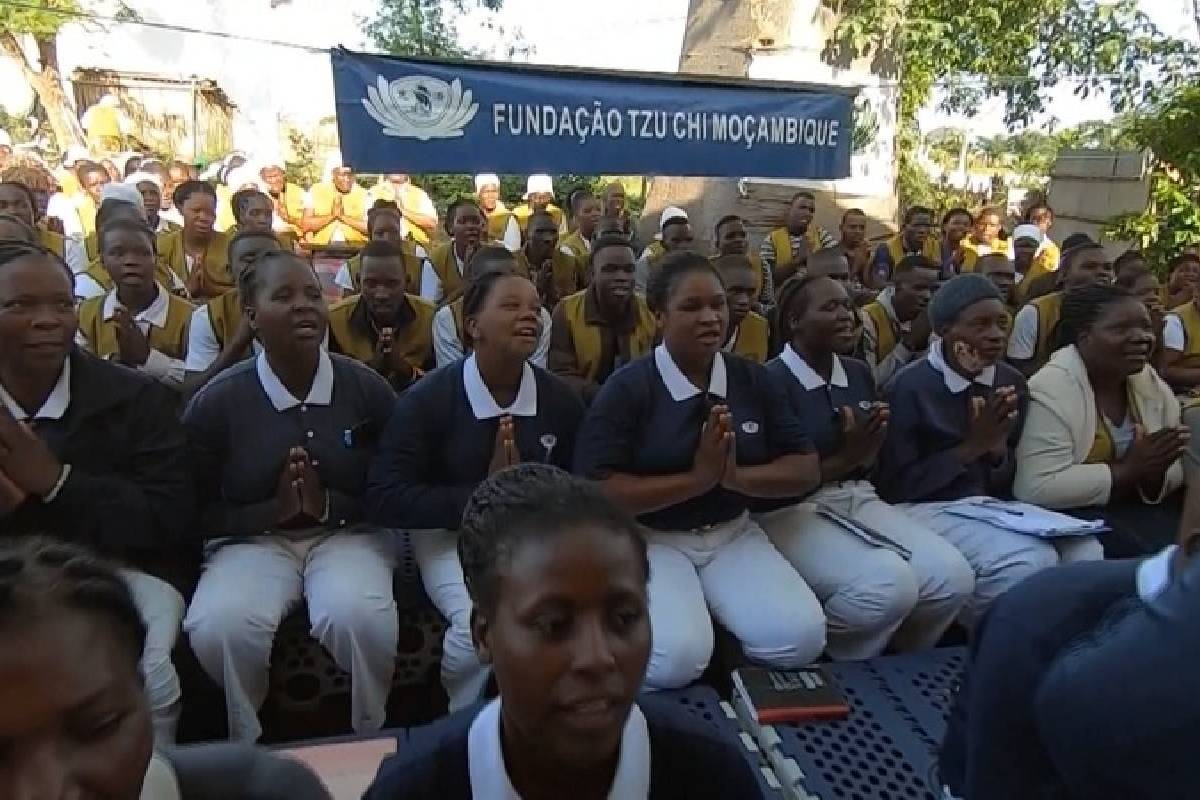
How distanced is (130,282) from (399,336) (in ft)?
3.66

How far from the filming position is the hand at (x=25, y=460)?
87.4 inches

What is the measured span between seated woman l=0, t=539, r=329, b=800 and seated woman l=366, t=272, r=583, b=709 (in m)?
1.54

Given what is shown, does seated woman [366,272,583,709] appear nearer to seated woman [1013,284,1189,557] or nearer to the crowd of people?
the crowd of people

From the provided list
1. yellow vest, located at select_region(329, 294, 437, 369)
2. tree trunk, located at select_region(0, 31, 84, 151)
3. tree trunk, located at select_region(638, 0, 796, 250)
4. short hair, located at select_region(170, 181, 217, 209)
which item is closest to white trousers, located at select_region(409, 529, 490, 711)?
yellow vest, located at select_region(329, 294, 437, 369)

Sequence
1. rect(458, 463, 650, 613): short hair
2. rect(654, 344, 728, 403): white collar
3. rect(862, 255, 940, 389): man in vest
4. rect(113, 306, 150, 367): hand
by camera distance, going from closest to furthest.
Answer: rect(458, 463, 650, 613): short hair < rect(654, 344, 728, 403): white collar < rect(113, 306, 150, 367): hand < rect(862, 255, 940, 389): man in vest

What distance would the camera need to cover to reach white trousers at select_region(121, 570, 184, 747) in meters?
2.24

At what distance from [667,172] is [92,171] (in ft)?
17.8

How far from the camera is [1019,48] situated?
995 cm

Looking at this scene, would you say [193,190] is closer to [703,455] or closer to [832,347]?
[832,347]

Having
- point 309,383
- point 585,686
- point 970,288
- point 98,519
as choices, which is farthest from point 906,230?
point 585,686

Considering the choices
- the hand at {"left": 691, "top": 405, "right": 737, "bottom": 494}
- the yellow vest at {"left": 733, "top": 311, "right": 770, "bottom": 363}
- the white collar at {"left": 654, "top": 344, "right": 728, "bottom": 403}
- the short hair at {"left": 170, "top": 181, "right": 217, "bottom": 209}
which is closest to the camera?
the hand at {"left": 691, "top": 405, "right": 737, "bottom": 494}

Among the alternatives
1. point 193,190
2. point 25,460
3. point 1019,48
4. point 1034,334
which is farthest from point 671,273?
point 1019,48

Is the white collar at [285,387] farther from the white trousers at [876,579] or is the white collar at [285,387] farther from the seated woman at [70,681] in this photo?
the seated woman at [70,681]

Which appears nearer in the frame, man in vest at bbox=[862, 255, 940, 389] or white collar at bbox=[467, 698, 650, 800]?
white collar at bbox=[467, 698, 650, 800]
